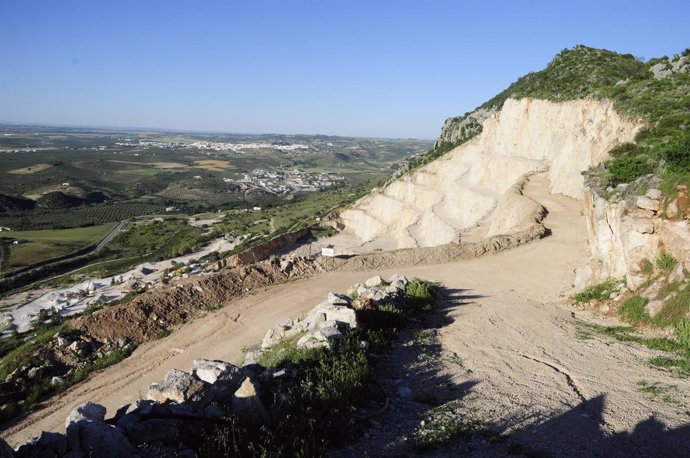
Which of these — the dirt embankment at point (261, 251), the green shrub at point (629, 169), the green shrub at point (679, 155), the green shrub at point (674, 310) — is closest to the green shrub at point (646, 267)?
the green shrub at point (674, 310)

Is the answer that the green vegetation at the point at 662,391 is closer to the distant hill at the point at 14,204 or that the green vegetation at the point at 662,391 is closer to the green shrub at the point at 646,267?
the green shrub at the point at 646,267

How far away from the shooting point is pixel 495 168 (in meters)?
38.8

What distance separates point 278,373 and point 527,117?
37241 millimetres

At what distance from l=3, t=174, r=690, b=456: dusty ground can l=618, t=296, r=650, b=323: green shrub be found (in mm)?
1148

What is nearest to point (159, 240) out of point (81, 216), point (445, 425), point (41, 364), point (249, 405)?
point (81, 216)

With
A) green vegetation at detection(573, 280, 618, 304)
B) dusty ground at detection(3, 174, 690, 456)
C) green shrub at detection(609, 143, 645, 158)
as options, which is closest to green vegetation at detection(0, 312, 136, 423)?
dusty ground at detection(3, 174, 690, 456)

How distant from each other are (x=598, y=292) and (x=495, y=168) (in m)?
27.1

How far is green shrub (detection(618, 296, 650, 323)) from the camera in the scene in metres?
10.8

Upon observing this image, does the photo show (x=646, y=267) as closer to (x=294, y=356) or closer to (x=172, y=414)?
(x=294, y=356)

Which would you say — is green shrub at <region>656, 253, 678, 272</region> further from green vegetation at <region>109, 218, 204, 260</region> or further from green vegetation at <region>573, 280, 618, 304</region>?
green vegetation at <region>109, 218, 204, 260</region>

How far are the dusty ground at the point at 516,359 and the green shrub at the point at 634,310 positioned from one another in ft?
3.77

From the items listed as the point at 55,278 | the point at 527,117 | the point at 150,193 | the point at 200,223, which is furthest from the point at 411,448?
the point at 150,193

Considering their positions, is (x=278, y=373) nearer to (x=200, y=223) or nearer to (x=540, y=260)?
(x=540, y=260)

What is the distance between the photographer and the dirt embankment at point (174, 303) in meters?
14.5
